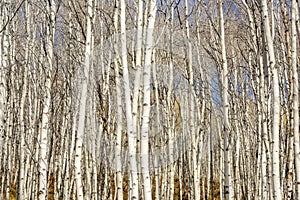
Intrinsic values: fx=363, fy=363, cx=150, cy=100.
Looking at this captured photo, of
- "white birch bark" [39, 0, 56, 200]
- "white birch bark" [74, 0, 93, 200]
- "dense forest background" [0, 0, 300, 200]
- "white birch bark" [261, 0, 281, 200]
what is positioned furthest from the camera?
"white birch bark" [39, 0, 56, 200]

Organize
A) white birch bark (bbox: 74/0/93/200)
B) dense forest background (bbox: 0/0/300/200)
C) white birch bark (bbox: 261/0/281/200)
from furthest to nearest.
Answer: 1. white birch bark (bbox: 74/0/93/200)
2. dense forest background (bbox: 0/0/300/200)
3. white birch bark (bbox: 261/0/281/200)

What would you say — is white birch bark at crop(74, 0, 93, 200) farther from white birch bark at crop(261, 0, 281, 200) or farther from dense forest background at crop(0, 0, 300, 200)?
white birch bark at crop(261, 0, 281, 200)

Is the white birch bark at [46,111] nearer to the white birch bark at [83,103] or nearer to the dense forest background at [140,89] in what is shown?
the dense forest background at [140,89]

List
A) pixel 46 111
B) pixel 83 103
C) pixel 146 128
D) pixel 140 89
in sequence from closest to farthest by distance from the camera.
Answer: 1. pixel 146 128
2. pixel 83 103
3. pixel 46 111
4. pixel 140 89

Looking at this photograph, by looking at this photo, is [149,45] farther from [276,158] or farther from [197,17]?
[197,17]

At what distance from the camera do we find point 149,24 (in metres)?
3.12

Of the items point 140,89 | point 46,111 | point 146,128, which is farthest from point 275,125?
point 46,111

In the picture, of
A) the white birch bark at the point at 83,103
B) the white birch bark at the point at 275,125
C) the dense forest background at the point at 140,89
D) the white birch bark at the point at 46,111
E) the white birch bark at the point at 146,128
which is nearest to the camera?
the white birch bark at the point at 275,125

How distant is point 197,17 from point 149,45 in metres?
3.04

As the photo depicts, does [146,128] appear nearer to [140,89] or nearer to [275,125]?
[275,125]

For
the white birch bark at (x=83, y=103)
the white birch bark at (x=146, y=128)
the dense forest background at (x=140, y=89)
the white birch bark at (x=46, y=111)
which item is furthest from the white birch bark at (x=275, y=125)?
the white birch bark at (x=46, y=111)

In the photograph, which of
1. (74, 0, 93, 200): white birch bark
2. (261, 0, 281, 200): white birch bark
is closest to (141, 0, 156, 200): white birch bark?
(261, 0, 281, 200): white birch bark

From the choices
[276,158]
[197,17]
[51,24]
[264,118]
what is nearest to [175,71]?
[197,17]

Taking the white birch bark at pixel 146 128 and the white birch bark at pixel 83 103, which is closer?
the white birch bark at pixel 146 128
